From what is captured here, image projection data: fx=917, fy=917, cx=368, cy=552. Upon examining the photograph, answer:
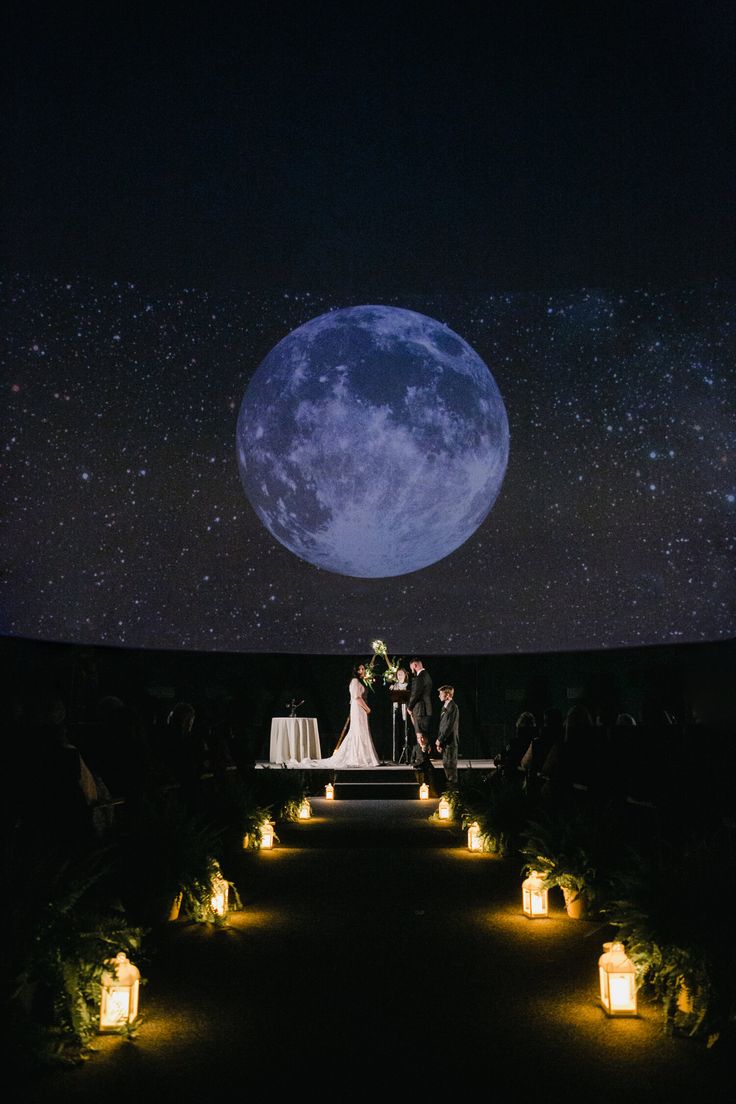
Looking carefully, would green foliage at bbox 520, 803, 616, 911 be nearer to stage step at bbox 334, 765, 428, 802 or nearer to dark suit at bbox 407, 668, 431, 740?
dark suit at bbox 407, 668, 431, 740

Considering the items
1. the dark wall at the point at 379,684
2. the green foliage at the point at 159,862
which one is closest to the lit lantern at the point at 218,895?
the green foliage at the point at 159,862

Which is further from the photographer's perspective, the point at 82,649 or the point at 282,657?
the point at 282,657

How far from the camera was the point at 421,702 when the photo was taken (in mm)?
16625

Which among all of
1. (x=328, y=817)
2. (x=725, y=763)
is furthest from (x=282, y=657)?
(x=725, y=763)

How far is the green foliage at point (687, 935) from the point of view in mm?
3668

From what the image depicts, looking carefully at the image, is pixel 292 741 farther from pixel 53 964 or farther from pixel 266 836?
pixel 53 964

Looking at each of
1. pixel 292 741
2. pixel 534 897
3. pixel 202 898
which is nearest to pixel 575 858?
pixel 534 897

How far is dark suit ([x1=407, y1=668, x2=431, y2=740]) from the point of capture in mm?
16562

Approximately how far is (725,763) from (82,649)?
48.8 feet

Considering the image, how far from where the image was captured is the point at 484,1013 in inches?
167

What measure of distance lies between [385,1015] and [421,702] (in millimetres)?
12492

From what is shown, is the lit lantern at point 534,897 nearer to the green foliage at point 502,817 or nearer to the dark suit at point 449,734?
the green foliage at point 502,817

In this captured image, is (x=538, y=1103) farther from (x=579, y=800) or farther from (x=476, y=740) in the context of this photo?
(x=476, y=740)

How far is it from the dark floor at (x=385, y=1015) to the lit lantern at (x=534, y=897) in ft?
0.28
